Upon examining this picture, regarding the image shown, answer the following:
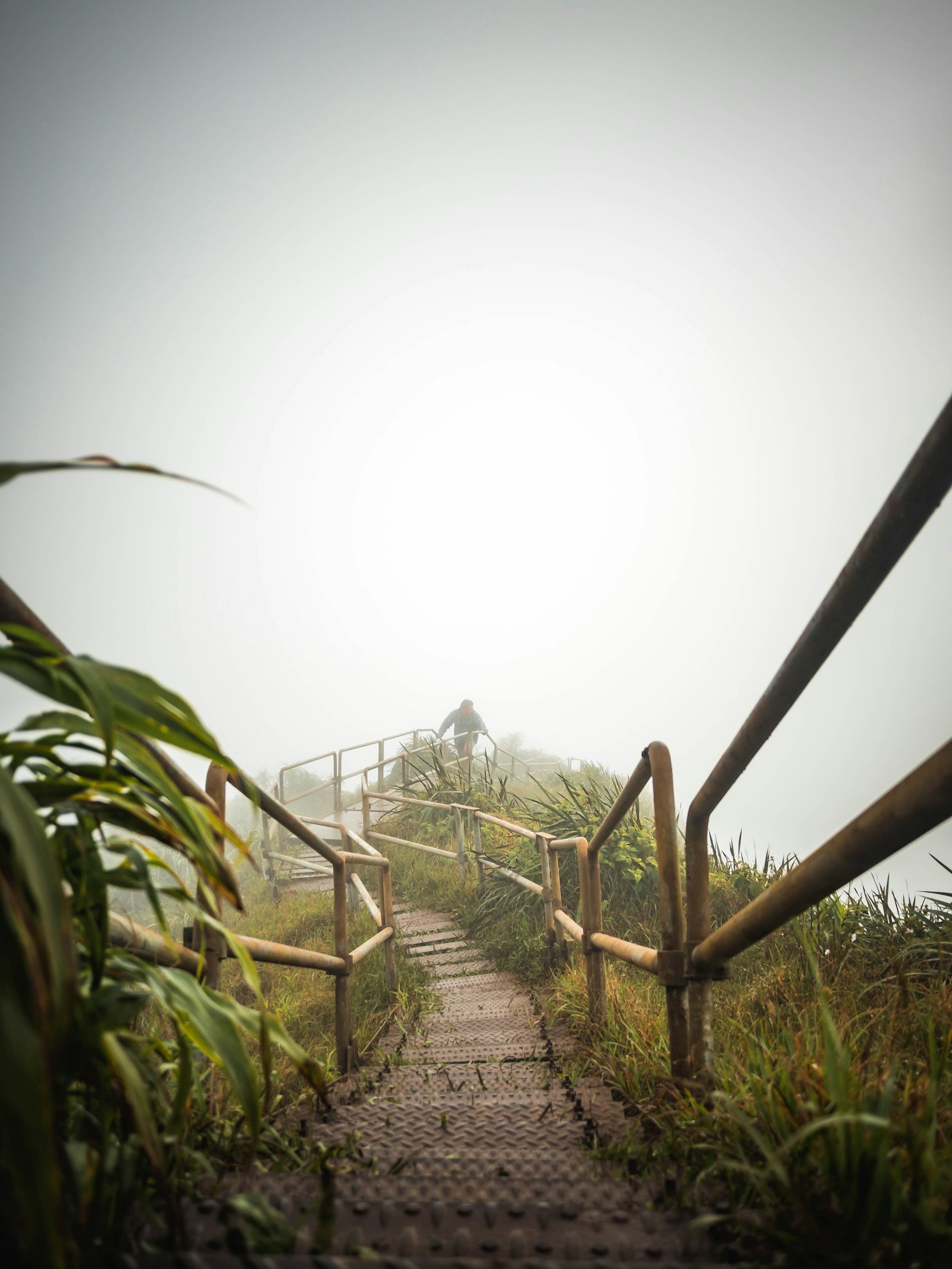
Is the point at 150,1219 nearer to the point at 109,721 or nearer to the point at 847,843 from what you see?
the point at 109,721

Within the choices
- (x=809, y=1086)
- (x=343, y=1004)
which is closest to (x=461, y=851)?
(x=343, y=1004)

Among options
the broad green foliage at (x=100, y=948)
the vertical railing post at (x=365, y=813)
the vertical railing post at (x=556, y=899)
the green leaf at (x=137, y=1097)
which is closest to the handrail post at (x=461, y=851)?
the vertical railing post at (x=365, y=813)

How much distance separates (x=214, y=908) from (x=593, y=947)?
6.30 ft

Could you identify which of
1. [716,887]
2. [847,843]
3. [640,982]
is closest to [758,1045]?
[847,843]

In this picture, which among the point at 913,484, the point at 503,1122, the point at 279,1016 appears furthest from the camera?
the point at 279,1016

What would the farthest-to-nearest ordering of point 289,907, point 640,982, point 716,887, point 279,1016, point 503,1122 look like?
point 289,907
point 716,887
point 279,1016
point 640,982
point 503,1122

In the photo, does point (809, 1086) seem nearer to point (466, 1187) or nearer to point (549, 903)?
point (466, 1187)

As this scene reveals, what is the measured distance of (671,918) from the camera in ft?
5.80

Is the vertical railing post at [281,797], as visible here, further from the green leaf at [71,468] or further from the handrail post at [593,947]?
the green leaf at [71,468]

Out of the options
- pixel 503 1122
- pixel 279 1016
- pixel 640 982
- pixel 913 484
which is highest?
pixel 913 484

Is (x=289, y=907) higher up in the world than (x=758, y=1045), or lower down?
lower down

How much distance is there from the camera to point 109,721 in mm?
788

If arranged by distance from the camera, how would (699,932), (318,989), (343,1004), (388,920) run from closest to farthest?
(699,932) → (343,1004) → (388,920) → (318,989)

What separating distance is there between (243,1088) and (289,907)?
7747mm
